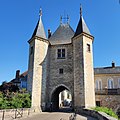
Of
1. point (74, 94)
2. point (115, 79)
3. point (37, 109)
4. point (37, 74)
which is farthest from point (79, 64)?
point (115, 79)

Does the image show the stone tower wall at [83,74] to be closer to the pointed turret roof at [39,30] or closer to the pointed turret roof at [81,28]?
the pointed turret roof at [81,28]

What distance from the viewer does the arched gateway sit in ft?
54.4

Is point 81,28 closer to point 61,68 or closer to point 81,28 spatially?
point 81,28

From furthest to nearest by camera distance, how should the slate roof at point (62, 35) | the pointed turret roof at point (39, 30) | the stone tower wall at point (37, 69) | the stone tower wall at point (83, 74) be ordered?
the slate roof at point (62, 35), the pointed turret roof at point (39, 30), the stone tower wall at point (37, 69), the stone tower wall at point (83, 74)

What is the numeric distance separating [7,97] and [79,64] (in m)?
7.91

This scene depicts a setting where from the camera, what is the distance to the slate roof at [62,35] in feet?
67.1

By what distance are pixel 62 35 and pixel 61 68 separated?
4783mm

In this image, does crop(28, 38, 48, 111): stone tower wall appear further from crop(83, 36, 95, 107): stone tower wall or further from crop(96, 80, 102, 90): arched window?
crop(96, 80, 102, 90): arched window

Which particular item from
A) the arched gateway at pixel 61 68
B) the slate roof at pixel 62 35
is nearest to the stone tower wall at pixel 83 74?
the arched gateway at pixel 61 68

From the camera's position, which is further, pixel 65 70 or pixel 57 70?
pixel 57 70

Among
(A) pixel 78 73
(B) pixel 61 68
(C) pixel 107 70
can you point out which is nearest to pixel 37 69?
(B) pixel 61 68

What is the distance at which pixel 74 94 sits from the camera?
17062mm

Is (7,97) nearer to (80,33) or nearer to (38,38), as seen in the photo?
(38,38)

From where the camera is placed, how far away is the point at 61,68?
19.1 metres
